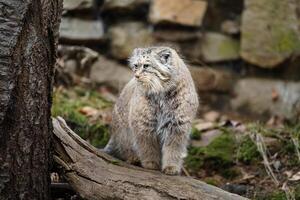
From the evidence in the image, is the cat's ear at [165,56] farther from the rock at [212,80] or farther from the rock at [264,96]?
the rock at [264,96]

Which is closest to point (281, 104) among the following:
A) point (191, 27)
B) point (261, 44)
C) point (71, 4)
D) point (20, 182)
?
point (261, 44)

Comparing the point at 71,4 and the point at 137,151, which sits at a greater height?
the point at 71,4

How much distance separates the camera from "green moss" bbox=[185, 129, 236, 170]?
4.70 m

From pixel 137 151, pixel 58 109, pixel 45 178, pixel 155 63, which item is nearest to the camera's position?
pixel 45 178

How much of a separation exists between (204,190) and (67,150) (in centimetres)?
92

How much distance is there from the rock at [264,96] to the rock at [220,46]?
0.37 m

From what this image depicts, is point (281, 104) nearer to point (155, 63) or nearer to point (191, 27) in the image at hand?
point (191, 27)

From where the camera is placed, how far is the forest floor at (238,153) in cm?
429

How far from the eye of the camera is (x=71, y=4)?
6348 millimetres

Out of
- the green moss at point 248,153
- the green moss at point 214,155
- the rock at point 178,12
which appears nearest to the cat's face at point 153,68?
the green moss at point 214,155

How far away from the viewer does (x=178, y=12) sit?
651 centimetres

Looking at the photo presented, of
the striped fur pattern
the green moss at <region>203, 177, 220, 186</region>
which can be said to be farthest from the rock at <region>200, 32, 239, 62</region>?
the striped fur pattern

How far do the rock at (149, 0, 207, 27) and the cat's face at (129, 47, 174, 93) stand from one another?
2.80m

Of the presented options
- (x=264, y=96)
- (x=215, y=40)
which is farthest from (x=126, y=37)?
(x=264, y=96)
